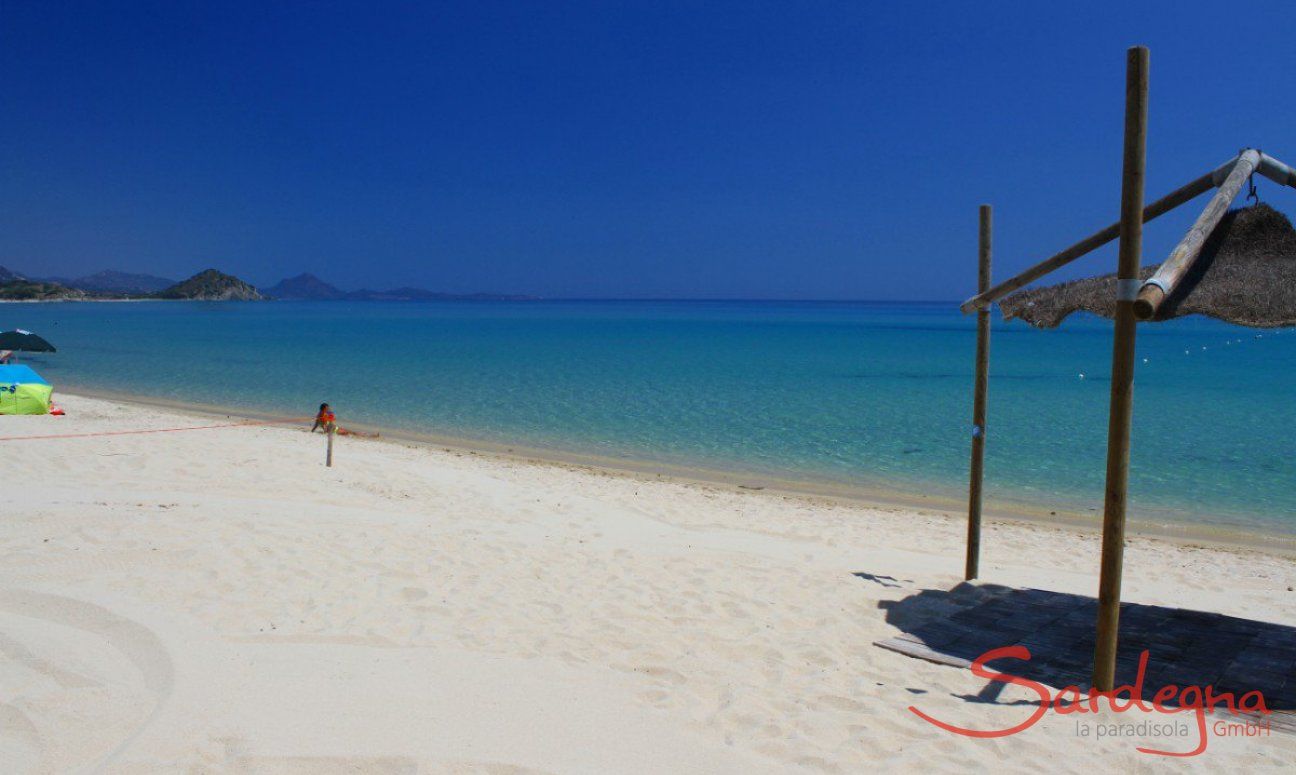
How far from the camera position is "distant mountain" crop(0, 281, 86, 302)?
132m

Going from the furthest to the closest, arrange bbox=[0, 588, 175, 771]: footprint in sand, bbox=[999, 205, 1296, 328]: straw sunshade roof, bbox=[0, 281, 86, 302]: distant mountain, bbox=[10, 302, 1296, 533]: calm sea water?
bbox=[0, 281, 86, 302]: distant mountain < bbox=[10, 302, 1296, 533]: calm sea water < bbox=[999, 205, 1296, 328]: straw sunshade roof < bbox=[0, 588, 175, 771]: footprint in sand

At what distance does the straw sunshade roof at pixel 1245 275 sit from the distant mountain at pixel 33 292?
16541 centimetres

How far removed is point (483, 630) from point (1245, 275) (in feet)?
17.3

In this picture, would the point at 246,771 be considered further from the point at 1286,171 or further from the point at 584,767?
the point at 1286,171

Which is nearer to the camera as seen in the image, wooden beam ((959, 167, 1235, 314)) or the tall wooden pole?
the tall wooden pole

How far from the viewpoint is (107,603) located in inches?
179

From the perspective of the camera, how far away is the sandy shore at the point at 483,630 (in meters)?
3.29

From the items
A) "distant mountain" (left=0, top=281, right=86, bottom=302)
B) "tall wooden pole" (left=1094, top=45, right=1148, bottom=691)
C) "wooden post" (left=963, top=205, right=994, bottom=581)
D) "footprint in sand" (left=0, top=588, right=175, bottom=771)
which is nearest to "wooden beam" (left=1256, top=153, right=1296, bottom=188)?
"tall wooden pole" (left=1094, top=45, right=1148, bottom=691)

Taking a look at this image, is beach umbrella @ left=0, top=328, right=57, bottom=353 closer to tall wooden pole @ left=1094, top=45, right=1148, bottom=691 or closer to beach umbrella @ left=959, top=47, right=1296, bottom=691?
beach umbrella @ left=959, top=47, right=1296, bottom=691

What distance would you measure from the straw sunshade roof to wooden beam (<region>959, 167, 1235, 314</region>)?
1.29 feet

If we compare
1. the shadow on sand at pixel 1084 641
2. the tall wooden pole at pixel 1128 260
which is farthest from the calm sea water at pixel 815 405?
the tall wooden pole at pixel 1128 260

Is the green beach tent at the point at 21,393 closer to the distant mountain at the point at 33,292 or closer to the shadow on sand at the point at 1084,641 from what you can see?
the shadow on sand at the point at 1084,641

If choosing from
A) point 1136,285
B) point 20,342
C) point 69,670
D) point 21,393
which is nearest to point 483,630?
point 69,670

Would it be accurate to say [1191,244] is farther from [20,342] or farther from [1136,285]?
[20,342]
